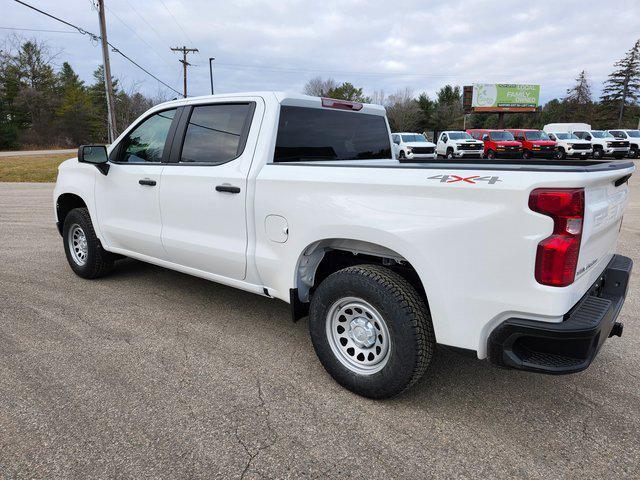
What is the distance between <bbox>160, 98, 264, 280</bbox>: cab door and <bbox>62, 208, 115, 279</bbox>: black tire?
137cm

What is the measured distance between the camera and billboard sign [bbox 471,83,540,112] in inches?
2430

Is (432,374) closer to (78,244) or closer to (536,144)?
(78,244)

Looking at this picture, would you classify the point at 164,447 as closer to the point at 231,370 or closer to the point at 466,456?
the point at 231,370

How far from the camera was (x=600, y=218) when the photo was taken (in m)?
2.45

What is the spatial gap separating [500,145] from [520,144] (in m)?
1.25

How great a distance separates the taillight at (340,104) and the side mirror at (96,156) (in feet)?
7.29

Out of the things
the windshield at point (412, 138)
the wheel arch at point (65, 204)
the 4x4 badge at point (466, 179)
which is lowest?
the wheel arch at point (65, 204)

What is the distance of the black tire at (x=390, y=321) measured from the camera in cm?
260

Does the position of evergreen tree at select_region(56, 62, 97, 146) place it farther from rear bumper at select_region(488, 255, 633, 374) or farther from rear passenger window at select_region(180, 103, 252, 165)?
rear bumper at select_region(488, 255, 633, 374)

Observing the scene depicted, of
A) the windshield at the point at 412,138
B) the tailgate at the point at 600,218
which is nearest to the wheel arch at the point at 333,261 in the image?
the tailgate at the point at 600,218

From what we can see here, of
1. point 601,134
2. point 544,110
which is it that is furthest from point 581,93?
point 601,134

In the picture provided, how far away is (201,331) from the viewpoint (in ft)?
12.8

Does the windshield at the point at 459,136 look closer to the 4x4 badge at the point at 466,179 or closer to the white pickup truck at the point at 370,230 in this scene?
the white pickup truck at the point at 370,230

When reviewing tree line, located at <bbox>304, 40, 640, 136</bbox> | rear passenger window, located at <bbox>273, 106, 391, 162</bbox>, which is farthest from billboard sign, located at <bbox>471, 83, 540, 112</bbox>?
rear passenger window, located at <bbox>273, 106, 391, 162</bbox>
